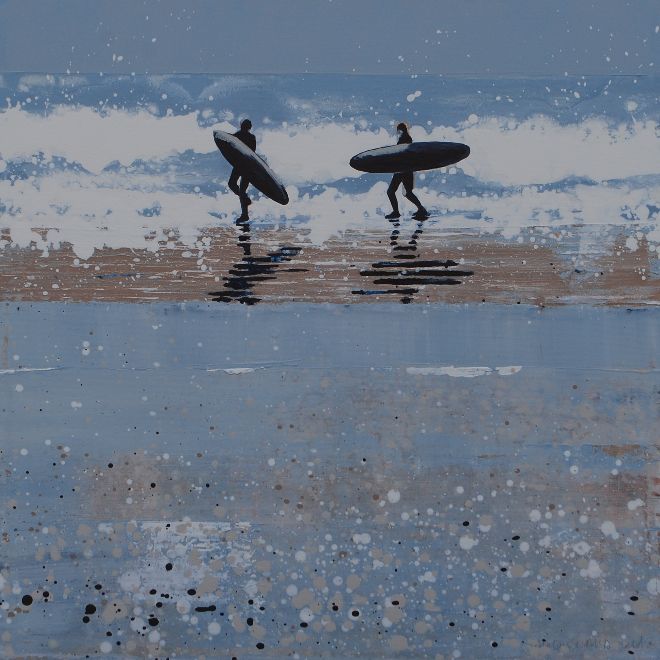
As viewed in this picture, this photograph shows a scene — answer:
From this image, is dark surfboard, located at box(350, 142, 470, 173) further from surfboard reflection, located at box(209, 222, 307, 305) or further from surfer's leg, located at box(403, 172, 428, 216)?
surfboard reflection, located at box(209, 222, 307, 305)

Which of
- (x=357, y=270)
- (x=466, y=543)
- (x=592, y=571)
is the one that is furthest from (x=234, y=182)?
(x=592, y=571)

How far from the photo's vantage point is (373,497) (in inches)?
79.3

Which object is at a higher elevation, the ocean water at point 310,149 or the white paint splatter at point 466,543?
the ocean water at point 310,149

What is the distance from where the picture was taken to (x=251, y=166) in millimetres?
2008

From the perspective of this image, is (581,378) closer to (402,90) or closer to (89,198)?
(402,90)

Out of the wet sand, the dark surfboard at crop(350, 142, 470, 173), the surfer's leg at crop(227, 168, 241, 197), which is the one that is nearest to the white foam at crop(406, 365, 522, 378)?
the wet sand

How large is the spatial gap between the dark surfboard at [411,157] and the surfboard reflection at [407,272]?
0.12m

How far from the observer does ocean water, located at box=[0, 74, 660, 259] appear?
2.05 metres

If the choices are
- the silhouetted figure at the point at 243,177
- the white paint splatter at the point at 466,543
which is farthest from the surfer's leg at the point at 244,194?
the white paint splatter at the point at 466,543

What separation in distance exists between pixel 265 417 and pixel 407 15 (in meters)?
0.90

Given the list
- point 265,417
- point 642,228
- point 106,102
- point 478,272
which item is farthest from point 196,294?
point 642,228

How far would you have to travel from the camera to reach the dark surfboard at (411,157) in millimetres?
2004

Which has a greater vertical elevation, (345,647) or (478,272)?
A: (478,272)

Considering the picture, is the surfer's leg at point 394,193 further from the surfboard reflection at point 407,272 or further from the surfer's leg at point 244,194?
the surfer's leg at point 244,194
